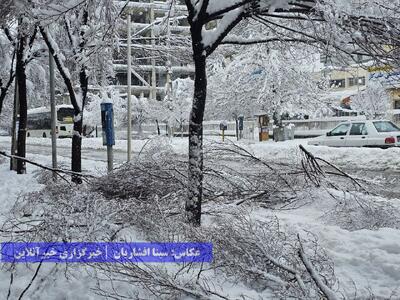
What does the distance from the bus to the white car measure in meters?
26.3

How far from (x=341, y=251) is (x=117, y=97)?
41311mm

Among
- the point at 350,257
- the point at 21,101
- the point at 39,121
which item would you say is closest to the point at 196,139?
the point at 350,257

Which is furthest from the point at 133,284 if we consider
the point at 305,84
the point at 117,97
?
the point at 117,97

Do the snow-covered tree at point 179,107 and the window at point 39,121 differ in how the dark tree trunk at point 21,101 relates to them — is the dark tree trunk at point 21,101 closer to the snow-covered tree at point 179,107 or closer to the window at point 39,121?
the snow-covered tree at point 179,107

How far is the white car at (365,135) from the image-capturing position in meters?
17.3

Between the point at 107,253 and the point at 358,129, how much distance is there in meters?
16.1

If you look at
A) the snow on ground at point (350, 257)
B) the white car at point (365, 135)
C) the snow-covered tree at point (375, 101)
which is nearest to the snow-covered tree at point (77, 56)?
the snow on ground at point (350, 257)

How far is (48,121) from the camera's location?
45.5m

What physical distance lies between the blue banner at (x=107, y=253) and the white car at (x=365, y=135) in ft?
48.4

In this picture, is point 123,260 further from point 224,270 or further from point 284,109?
point 284,109

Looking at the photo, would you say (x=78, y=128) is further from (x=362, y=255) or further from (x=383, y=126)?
(x=383, y=126)

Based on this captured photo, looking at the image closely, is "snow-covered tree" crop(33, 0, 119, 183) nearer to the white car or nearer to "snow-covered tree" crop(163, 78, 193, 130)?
the white car

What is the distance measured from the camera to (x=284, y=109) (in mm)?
30375

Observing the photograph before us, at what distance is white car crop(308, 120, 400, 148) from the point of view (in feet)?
56.6
